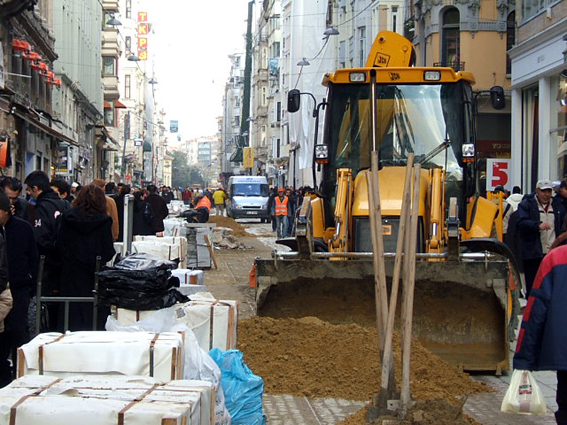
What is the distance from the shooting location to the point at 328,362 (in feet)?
30.0

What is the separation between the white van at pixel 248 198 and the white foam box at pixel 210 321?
41078 millimetres

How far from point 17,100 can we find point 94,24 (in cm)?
3227

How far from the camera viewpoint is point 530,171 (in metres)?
28.9

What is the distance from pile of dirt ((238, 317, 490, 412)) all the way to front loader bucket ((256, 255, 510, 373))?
0.29m

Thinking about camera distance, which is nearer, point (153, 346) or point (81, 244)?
point (153, 346)

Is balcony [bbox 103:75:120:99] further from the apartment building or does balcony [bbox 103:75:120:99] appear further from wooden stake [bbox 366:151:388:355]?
wooden stake [bbox 366:151:388:355]

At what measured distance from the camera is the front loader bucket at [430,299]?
9453mm

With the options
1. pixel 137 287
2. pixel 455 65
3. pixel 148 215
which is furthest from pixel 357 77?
pixel 455 65

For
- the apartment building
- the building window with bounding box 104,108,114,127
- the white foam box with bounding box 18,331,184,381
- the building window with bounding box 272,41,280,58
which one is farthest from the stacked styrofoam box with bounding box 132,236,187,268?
the building window with bounding box 272,41,280,58

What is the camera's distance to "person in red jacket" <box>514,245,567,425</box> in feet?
17.5

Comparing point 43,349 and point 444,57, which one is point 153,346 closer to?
point 43,349

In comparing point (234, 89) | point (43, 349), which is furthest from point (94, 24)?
point (234, 89)

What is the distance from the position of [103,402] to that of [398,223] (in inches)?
242

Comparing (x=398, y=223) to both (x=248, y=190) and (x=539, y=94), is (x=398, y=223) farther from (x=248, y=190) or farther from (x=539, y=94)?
(x=248, y=190)
